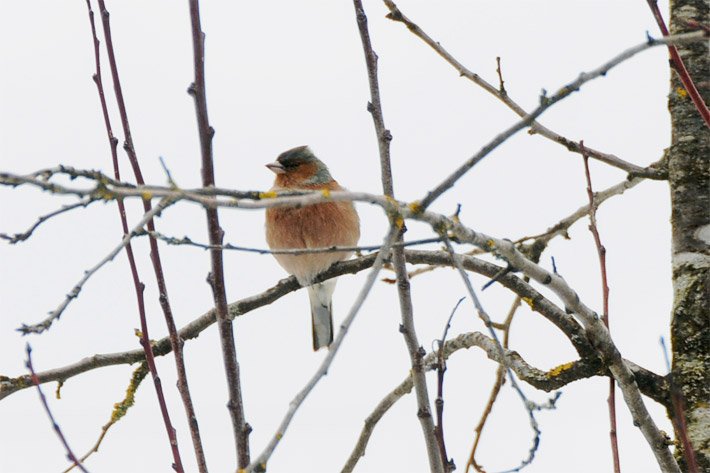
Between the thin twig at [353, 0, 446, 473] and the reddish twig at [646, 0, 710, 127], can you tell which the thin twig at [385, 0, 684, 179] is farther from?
the reddish twig at [646, 0, 710, 127]

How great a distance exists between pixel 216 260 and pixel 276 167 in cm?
383

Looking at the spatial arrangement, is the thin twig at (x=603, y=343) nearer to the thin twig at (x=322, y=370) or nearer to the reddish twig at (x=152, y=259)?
the thin twig at (x=322, y=370)

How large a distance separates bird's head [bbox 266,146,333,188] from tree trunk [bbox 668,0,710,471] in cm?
272

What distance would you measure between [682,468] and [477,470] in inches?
29.2

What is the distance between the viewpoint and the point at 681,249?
3.36 meters

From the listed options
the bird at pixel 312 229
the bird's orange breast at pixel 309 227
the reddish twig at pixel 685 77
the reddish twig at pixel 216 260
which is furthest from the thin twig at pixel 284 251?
the bird's orange breast at pixel 309 227

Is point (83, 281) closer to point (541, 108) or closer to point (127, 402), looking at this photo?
point (541, 108)

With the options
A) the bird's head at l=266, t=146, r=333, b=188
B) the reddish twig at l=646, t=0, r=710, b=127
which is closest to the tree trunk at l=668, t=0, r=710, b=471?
the reddish twig at l=646, t=0, r=710, b=127

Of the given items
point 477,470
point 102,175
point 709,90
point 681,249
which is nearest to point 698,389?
point 681,249

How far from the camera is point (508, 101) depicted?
3301 mm

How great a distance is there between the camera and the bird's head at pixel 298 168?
5906 millimetres

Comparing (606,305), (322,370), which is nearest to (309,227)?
(606,305)

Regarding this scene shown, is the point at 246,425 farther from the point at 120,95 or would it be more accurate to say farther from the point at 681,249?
the point at 681,249

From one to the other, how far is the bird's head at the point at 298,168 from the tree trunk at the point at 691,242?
2725 millimetres
